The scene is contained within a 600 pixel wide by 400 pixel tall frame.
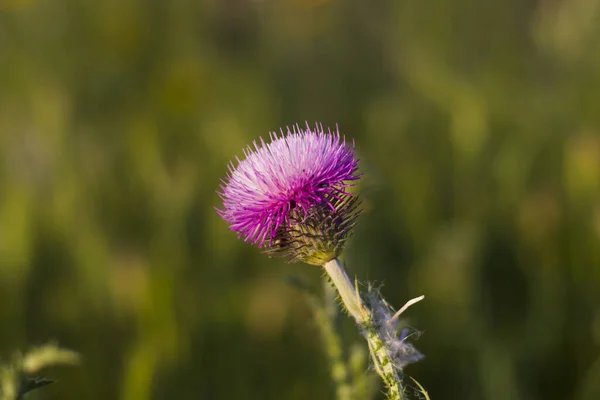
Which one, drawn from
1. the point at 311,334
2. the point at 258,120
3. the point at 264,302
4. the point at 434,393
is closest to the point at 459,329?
the point at 434,393

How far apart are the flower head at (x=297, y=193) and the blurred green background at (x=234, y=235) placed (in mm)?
283

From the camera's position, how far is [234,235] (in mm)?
3018

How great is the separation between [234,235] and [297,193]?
185cm

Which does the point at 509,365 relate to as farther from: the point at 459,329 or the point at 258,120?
the point at 258,120

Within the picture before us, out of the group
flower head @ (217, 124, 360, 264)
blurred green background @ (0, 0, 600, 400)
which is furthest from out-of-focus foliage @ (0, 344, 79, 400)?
blurred green background @ (0, 0, 600, 400)

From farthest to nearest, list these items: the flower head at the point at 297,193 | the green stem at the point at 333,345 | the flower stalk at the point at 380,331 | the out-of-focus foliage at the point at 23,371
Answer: the green stem at the point at 333,345 → the flower head at the point at 297,193 → the flower stalk at the point at 380,331 → the out-of-focus foliage at the point at 23,371

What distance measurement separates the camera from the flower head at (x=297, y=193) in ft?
3.90

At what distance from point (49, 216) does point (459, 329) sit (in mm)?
2312

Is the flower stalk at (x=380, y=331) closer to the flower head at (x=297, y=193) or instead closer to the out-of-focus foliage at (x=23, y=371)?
the flower head at (x=297, y=193)

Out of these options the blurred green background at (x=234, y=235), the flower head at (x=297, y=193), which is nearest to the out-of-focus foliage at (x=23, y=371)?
the flower head at (x=297, y=193)

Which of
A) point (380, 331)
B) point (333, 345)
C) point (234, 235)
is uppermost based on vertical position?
point (234, 235)

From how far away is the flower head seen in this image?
1.19 meters

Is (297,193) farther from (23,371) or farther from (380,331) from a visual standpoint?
(23,371)

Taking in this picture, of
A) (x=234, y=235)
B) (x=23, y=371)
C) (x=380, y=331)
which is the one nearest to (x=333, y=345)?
(x=380, y=331)
